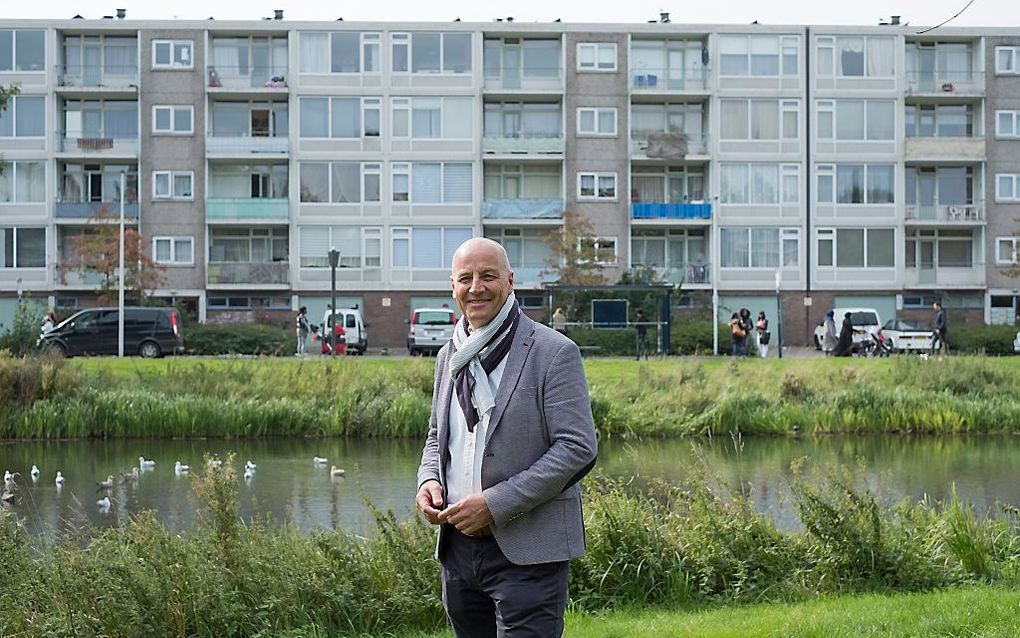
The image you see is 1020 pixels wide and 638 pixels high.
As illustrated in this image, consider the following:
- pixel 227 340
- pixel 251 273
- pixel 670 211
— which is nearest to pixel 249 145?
pixel 251 273

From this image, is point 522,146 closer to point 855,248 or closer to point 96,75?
point 855,248

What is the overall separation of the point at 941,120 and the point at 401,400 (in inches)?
1632

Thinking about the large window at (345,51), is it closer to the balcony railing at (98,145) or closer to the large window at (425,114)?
the large window at (425,114)

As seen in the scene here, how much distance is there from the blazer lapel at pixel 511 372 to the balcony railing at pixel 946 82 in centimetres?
5425

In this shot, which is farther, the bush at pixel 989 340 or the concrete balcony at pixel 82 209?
the concrete balcony at pixel 82 209

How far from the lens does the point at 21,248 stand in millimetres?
54188

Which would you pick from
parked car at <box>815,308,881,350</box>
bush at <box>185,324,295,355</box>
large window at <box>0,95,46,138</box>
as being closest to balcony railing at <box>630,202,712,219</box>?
parked car at <box>815,308,881,350</box>

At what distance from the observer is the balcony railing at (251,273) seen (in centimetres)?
5403

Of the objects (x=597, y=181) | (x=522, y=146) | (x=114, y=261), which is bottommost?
(x=114, y=261)

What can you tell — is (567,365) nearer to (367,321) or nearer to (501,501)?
(501,501)

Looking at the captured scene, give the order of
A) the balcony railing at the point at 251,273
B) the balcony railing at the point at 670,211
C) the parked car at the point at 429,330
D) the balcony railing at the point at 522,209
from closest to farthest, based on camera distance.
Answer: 1. the parked car at the point at 429,330
2. the balcony railing at the point at 251,273
3. the balcony railing at the point at 522,209
4. the balcony railing at the point at 670,211

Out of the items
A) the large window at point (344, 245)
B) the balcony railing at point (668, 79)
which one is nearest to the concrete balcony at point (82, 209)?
the large window at point (344, 245)

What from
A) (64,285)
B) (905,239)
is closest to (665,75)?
(905,239)

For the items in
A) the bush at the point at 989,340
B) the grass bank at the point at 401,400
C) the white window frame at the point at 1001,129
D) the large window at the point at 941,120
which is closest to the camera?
the grass bank at the point at 401,400
